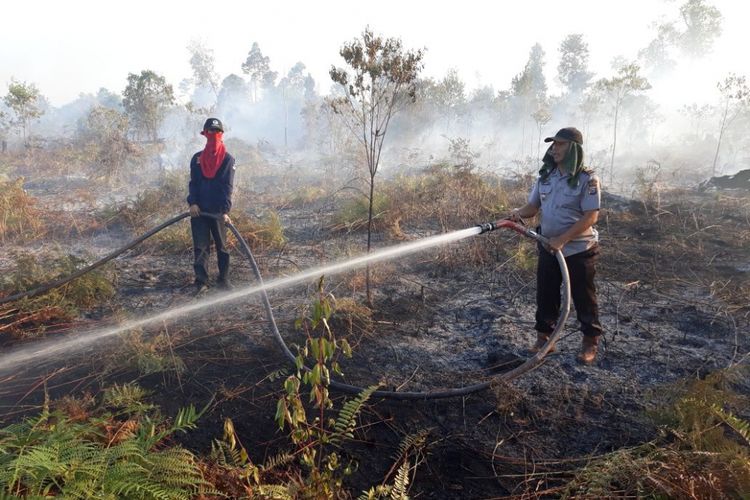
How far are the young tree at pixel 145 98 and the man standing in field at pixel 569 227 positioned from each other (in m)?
22.3

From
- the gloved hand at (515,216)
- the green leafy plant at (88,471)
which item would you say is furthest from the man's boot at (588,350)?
the green leafy plant at (88,471)

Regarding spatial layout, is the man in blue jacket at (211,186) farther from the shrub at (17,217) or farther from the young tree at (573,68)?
the young tree at (573,68)

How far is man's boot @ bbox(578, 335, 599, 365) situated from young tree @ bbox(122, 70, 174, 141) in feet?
75.0

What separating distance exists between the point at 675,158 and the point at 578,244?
95.2ft

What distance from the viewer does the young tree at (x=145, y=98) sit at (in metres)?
21.3

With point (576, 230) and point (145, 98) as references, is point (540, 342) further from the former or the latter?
point (145, 98)

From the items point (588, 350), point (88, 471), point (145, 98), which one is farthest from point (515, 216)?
point (145, 98)

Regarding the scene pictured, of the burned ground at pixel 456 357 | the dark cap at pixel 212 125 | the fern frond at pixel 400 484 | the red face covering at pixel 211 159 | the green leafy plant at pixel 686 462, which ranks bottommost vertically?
the burned ground at pixel 456 357

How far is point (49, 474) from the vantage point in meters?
1.59

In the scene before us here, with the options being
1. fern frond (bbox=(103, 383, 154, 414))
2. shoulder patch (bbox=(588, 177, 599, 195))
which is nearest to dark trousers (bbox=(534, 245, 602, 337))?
shoulder patch (bbox=(588, 177, 599, 195))

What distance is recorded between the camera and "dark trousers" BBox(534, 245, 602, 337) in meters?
3.27

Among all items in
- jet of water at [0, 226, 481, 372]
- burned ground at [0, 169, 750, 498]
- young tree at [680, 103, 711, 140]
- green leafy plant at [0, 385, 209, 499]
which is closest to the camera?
green leafy plant at [0, 385, 209, 499]

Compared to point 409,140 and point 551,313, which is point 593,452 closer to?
point 551,313

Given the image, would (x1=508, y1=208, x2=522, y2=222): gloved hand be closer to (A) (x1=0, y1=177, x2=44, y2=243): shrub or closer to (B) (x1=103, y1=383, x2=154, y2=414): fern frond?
(B) (x1=103, y1=383, x2=154, y2=414): fern frond
